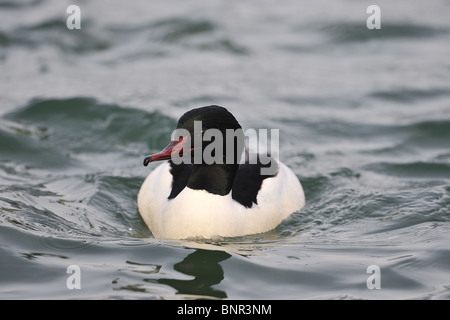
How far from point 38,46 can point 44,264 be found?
784cm

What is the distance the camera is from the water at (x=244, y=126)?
5.77m

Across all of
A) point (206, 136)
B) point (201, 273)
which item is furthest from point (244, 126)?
point (201, 273)

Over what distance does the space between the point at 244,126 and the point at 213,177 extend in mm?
3831

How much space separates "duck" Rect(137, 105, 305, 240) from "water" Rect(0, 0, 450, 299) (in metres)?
0.18

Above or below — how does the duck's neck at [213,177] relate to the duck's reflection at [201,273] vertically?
above

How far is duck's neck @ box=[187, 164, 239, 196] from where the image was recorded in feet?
21.1

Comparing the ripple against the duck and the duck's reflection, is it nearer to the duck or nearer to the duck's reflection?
the duck

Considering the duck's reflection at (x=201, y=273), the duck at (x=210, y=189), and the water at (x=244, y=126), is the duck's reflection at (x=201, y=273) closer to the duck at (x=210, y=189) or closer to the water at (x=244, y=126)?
the water at (x=244, y=126)

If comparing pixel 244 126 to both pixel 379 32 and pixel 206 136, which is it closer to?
pixel 206 136

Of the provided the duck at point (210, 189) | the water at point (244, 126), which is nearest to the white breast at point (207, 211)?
the duck at point (210, 189)

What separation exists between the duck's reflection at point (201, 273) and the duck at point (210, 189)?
45cm

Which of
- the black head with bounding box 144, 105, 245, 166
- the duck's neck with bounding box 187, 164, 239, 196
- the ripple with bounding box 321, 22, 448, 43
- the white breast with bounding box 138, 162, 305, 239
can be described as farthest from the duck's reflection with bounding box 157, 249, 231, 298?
the ripple with bounding box 321, 22, 448, 43

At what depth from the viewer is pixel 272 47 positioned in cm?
1337
